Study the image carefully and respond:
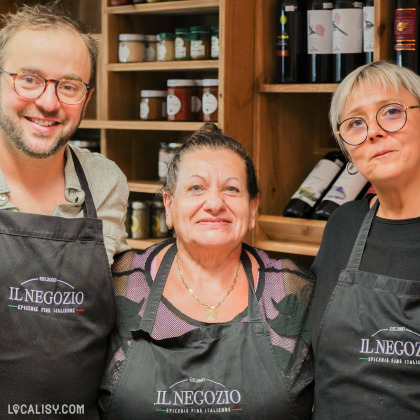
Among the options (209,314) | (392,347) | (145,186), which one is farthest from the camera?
(145,186)

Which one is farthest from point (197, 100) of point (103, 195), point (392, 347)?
point (392, 347)

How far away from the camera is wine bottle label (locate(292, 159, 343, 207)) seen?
8.63ft

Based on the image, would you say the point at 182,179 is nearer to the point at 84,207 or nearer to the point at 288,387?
the point at 84,207

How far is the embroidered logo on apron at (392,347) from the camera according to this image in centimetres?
160

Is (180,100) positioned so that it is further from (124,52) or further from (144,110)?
(124,52)

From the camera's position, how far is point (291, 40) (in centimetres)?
265

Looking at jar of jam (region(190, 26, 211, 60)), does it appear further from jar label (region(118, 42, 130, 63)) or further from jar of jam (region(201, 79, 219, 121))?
jar label (region(118, 42, 130, 63))

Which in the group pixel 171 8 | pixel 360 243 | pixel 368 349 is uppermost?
pixel 171 8

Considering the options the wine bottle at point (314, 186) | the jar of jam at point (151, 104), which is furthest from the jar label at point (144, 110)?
the wine bottle at point (314, 186)

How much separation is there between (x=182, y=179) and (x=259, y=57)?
3.06 feet

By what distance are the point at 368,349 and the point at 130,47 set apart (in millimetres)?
1810

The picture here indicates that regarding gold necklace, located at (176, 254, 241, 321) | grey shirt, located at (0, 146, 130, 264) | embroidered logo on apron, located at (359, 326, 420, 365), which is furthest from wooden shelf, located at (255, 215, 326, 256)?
embroidered logo on apron, located at (359, 326, 420, 365)

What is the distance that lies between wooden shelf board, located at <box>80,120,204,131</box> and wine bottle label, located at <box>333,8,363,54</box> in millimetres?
589

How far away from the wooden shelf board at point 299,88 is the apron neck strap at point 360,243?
30.6 inches
